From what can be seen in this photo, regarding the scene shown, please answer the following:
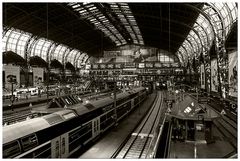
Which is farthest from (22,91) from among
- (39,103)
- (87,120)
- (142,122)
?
(87,120)

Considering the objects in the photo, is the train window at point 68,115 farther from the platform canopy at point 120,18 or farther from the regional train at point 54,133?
the platform canopy at point 120,18

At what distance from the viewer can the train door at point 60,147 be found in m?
10.1

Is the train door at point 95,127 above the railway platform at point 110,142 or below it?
above

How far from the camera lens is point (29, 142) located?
8609 mm

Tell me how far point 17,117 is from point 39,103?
33.8ft

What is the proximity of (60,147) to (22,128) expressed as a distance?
245 centimetres

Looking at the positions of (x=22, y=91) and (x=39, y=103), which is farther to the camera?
(x=22, y=91)

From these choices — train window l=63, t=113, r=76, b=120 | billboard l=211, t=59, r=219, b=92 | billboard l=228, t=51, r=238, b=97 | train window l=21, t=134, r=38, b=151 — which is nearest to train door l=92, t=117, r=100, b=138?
train window l=63, t=113, r=76, b=120

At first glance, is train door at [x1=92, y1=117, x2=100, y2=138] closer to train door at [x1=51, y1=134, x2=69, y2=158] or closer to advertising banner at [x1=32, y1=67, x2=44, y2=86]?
train door at [x1=51, y1=134, x2=69, y2=158]

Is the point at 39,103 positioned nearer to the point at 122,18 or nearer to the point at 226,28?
the point at 122,18

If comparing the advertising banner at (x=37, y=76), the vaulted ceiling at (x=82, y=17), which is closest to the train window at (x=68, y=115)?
the vaulted ceiling at (x=82, y=17)

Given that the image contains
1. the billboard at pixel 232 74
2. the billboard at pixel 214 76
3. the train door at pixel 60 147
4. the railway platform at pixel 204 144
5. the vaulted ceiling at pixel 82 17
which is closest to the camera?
the train door at pixel 60 147

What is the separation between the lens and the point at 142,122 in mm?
25625

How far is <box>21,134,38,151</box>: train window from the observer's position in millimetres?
8336
